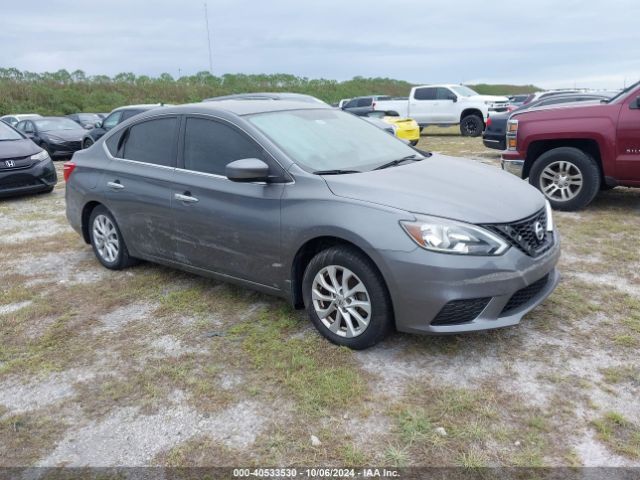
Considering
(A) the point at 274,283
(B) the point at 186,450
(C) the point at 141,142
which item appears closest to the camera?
(B) the point at 186,450

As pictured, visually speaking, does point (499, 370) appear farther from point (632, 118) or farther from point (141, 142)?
point (632, 118)

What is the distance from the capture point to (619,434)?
101 inches

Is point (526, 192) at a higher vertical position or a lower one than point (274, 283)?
higher

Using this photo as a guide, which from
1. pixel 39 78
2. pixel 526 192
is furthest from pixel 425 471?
pixel 39 78

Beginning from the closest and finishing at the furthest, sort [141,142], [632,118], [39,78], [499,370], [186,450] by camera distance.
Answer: [186,450] → [499,370] → [141,142] → [632,118] → [39,78]

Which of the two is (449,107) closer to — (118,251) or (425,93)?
(425,93)

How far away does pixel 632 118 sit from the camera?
6.12m

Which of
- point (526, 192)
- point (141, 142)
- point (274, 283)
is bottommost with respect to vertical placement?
point (274, 283)

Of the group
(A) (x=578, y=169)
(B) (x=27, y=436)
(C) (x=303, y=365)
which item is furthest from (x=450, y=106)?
(B) (x=27, y=436)

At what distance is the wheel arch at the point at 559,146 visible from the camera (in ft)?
21.4

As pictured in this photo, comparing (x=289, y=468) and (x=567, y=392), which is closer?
(x=289, y=468)

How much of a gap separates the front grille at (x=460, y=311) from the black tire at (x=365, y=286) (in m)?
0.31

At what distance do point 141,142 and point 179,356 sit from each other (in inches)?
84.0

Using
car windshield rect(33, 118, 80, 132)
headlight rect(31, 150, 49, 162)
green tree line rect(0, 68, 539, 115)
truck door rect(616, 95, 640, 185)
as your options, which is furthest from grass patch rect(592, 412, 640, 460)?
green tree line rect(0, 68, 539, 115)
